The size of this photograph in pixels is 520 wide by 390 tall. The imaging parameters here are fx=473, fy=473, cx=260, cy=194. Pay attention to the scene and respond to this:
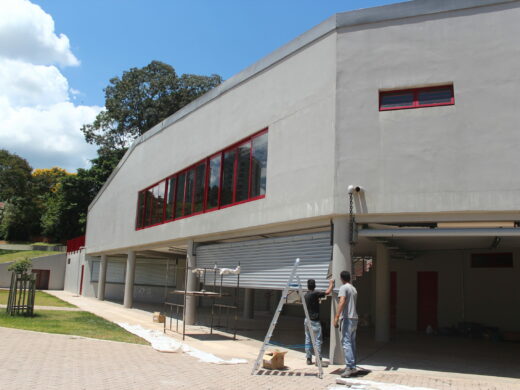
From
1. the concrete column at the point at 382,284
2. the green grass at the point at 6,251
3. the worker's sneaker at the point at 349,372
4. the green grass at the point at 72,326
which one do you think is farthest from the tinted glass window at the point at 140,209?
the green grass at the point at 6,251

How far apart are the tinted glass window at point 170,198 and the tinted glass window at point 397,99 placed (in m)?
10.7

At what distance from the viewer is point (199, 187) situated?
1670 centimetres

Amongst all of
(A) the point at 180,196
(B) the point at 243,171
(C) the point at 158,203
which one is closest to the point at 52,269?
(C) the point at 158,203

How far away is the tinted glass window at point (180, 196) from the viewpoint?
1814cm

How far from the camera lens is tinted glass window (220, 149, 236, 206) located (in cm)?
1455

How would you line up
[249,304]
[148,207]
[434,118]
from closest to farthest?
[434,118] < [148,207] < [249,304]

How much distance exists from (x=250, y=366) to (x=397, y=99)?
6.47 m

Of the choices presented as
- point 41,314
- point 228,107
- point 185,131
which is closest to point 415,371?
point 228,107

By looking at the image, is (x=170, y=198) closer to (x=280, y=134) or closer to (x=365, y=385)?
(x=280, y=134)

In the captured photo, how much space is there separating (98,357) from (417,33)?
961 cm

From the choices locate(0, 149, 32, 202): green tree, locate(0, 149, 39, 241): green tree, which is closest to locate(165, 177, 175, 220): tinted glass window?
locate(0, 149, 39, 241): green tree

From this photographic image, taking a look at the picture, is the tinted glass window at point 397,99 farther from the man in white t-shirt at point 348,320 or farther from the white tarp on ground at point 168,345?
the white tarp on ground at point 168,345

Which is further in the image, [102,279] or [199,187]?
[102,279]

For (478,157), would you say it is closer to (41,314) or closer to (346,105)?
(346,105)
